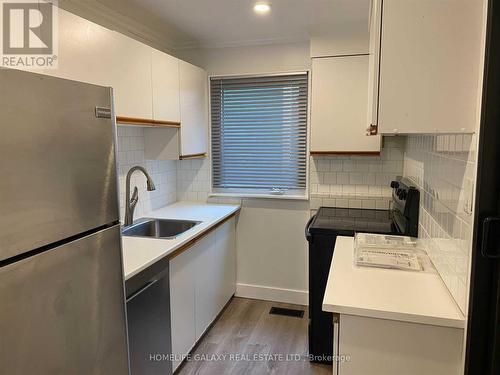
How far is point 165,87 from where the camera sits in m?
2.55

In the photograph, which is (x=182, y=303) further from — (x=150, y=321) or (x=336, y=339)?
(x=336, y=339)

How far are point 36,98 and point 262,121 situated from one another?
2418 mm

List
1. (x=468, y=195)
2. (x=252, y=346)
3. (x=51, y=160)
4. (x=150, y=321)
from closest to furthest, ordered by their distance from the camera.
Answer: (x=51, y=160) < (x=468, y=195) < (x=150, y=321) < (x=252, y=346)

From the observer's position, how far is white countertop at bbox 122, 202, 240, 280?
185 centimetres

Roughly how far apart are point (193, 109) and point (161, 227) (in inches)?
39.4

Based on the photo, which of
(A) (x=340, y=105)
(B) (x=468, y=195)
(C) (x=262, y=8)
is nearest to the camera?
(B) (x=468, y=195)

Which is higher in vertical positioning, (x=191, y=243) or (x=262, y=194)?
(x=262, y=194)

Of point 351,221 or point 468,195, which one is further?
point 351,221

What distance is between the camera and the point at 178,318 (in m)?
2.27

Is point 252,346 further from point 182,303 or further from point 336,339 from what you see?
point 336,339

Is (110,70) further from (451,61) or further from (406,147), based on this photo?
(406,147)

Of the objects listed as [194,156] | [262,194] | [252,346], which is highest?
[194,156]

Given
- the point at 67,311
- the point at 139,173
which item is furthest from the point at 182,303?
the point at 67,311

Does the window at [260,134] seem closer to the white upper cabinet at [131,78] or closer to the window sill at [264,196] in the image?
the window sill at [264,196]
